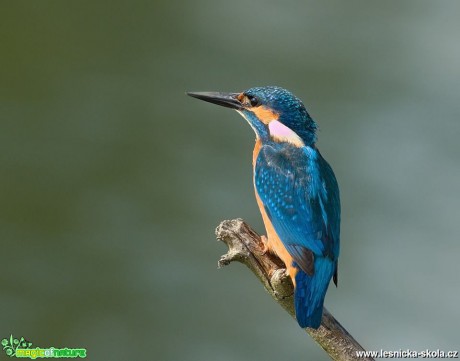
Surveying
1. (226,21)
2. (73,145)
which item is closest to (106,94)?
(73,145)

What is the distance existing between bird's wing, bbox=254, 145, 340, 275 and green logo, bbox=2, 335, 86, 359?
1677mm

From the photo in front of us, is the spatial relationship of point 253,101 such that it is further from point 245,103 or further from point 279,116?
point 279,116

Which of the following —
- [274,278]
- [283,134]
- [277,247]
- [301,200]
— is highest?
[283,134]

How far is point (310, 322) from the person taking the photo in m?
3.39

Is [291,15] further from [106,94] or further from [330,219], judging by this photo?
[330,219]

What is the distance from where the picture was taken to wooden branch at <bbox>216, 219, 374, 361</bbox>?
351cm

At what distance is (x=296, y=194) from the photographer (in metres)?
3.72

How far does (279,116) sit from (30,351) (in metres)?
1.99

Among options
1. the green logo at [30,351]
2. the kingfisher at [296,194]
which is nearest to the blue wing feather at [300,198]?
the kingfisher at [296,194]

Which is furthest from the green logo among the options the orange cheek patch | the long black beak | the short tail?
the short tail

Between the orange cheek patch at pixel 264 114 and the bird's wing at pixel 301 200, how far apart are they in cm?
12

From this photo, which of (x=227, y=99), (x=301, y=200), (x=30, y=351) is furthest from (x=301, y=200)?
(x=30, y=351)

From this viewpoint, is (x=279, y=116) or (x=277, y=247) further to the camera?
(x=279, y=116)

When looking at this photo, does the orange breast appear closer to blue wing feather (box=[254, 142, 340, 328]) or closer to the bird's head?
blue wing feather (box=[254, 142, 340, 328])
